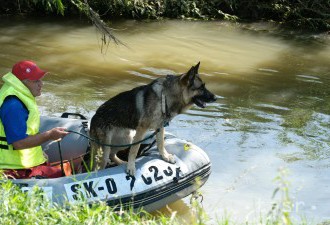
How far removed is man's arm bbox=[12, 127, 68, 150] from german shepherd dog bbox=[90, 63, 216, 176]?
89cm

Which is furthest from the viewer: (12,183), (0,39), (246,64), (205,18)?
(205,18)

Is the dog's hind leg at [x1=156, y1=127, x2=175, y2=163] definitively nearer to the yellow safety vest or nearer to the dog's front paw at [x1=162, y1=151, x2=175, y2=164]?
the dog's front paw at [x1=162, y1=151, x2=175, y2=164]

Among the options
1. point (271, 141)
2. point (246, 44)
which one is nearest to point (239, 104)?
point (271, 141)

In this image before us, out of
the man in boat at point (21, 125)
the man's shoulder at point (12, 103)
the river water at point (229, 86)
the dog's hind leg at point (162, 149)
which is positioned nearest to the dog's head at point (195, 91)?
the dog's hind leg at point (162, 149)

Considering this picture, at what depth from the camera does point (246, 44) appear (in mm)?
14828

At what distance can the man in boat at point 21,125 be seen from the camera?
17.2 feet

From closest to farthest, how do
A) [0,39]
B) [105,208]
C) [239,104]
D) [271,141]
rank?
[105,208], [271,141], [239,104], [0,39]

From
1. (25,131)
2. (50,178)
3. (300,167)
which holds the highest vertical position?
(25,131)

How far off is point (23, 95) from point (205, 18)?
12.6 meters

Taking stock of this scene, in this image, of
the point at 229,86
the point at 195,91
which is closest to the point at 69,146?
the point at 195,91

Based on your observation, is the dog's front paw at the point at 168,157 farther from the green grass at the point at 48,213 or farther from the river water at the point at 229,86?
the green grass at the point at 48,213

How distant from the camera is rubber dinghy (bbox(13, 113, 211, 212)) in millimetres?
5418

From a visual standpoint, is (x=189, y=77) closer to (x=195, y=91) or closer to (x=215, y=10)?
(x=195, y=91)

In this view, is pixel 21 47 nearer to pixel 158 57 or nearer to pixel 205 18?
pixel 158 57
